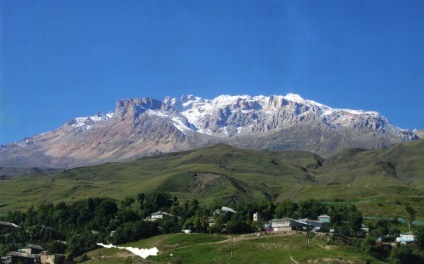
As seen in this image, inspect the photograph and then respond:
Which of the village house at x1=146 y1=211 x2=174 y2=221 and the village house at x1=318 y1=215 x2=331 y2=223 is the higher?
the village house at x1=146 y1=211 x2=174 y2=221

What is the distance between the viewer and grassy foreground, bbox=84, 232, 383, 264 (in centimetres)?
11656

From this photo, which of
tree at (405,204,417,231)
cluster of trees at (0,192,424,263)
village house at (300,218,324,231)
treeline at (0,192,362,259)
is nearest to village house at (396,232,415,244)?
cluster of trees at (0,192,424,263)

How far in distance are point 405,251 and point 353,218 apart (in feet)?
83.8

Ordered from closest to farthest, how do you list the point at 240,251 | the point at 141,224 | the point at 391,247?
1. the point at 240,251
2. the point at 391,247
3. the point at 141,224

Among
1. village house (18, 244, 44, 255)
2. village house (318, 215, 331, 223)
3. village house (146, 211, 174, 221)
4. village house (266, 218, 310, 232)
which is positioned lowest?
village house (18, 244, 44, 255)

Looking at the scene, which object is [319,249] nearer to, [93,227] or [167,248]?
[167,248]

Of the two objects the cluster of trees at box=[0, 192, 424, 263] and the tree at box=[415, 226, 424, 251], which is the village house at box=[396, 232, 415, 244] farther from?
the tree at box=[415, 226, 424, 251]

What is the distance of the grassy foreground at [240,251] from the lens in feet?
382

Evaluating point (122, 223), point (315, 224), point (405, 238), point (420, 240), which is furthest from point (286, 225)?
point (122, 223)

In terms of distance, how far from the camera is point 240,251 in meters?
124

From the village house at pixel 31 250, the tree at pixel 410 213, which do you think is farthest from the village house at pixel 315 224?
the village house at pixel 31 250

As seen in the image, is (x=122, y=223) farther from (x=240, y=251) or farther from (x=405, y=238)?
(x=405, y=238)

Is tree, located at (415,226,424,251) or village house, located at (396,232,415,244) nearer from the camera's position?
tree, located at (415,226,424,251)

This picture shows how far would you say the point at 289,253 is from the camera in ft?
392
